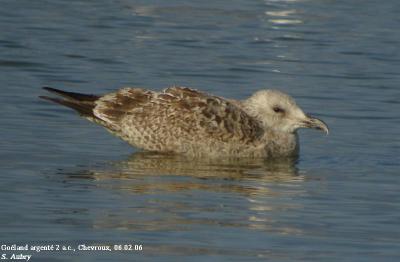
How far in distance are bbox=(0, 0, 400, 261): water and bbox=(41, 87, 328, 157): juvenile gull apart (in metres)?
0.22

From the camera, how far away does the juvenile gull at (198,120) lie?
569 inches

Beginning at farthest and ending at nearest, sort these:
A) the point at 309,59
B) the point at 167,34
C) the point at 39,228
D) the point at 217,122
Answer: the point at 167,34 → the point at 309,59 → the point at 217,122 → the point at 39,228

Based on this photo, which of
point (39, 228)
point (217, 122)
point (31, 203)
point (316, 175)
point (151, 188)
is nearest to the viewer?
point (39, 228)

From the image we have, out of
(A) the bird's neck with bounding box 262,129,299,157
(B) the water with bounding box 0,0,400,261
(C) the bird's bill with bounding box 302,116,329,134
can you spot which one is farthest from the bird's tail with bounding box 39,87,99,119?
(C) the bird's bill with bounding box 302,116,329,134

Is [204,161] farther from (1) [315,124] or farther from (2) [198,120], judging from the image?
(1) [315,124]

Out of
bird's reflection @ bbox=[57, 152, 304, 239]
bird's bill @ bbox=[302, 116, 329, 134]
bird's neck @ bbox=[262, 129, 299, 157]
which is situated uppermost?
bird's bill @ bbox=[302, 116, 329, 134]

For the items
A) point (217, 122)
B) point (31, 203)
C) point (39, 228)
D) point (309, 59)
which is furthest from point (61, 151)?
point (309, 59)

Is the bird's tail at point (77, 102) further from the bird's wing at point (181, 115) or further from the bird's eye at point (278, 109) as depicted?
the bird's eye at point (278, 109)

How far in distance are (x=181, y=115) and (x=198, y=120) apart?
0.18 meters

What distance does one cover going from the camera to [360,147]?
14.9 metres

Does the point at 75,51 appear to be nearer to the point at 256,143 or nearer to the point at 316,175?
the point at 256,143

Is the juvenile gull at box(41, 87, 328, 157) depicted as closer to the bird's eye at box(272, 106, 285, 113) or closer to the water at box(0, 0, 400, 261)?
the bird's eye at box(272, 106, 285, 113)

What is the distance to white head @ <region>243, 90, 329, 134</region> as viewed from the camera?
14.8m

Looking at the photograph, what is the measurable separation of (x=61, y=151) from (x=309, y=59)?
7199 mm
